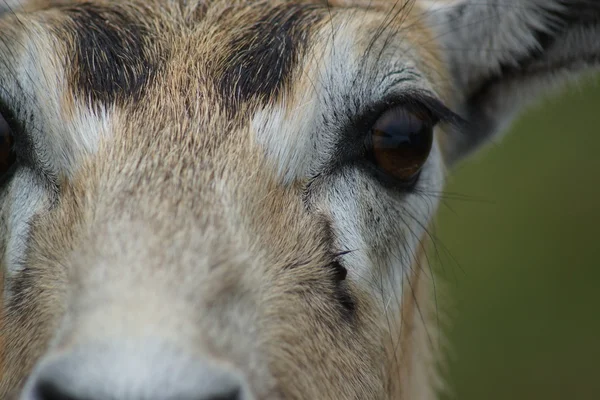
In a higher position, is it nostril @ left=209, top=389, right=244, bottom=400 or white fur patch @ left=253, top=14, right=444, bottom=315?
white fur patch @ left=253, top=14, right=444, bottom=315

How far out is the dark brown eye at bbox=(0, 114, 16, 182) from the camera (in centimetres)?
458

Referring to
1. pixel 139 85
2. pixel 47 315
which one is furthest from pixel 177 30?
pixel 47 315

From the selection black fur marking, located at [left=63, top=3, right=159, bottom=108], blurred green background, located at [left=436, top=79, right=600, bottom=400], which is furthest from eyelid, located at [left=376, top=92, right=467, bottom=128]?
blurred green background, located at [left=436, top=79, right=600, bottom=400]

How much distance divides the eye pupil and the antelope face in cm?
1

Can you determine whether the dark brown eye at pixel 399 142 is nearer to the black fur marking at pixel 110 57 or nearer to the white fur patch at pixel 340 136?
the white fur patch at pixel 340 136

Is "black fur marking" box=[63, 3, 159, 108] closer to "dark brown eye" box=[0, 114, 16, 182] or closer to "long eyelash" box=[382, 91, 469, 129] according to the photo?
"dark brown eye" box=[0, 114, 16, 182]

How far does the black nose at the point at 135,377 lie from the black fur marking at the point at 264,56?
1.44m

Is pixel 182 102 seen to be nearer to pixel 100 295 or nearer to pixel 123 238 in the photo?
pixel 123 238

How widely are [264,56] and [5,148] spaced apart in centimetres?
137

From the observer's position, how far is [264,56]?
4.58m

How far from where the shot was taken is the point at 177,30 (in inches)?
186

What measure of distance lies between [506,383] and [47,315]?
1044cm

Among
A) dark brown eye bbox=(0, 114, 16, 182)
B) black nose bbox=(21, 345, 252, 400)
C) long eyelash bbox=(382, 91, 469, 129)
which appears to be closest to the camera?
black nose bbox=(21, 345, 252, 400)

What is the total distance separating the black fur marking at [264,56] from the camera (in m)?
4.46
